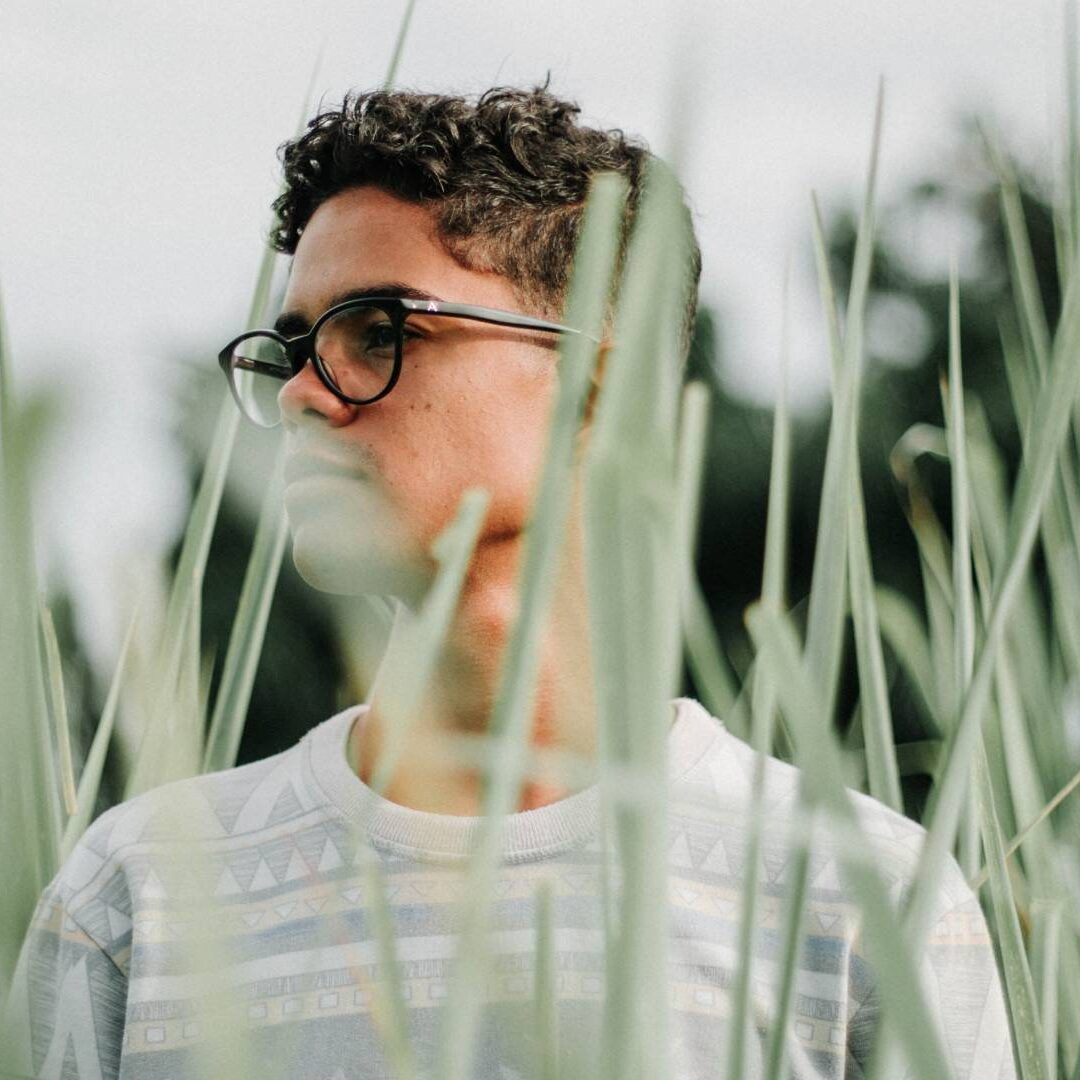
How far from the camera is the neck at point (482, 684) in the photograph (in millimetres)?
702

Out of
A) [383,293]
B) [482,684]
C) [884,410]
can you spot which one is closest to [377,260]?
[383,293]

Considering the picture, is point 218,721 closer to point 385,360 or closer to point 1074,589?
point 1074,589

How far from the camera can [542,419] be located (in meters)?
0.78

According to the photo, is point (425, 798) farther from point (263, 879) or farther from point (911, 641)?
point (911, 641)

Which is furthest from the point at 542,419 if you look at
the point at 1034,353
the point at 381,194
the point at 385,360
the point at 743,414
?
the point at 743,414

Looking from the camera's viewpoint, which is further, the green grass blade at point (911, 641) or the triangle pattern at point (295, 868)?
the triangle pattern at point (295, 868)

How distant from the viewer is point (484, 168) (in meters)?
0.88

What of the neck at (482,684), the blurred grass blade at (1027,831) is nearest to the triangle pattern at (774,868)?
the neck at (482,684)

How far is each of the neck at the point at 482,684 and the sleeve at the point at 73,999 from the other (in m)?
0.18

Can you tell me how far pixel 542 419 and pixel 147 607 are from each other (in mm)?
545

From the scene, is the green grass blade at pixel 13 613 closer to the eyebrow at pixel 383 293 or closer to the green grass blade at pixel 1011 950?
the green grass blade at pixel 1011 950

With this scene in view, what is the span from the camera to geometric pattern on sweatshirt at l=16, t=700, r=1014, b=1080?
617 mm

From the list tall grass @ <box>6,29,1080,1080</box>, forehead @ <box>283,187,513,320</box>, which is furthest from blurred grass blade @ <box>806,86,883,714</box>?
forehead @ <box>283,187,513,320</box>

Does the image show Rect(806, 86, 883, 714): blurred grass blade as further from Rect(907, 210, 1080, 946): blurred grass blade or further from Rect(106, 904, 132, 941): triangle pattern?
Rect(106, 904, 132, 941): triangle pattern
